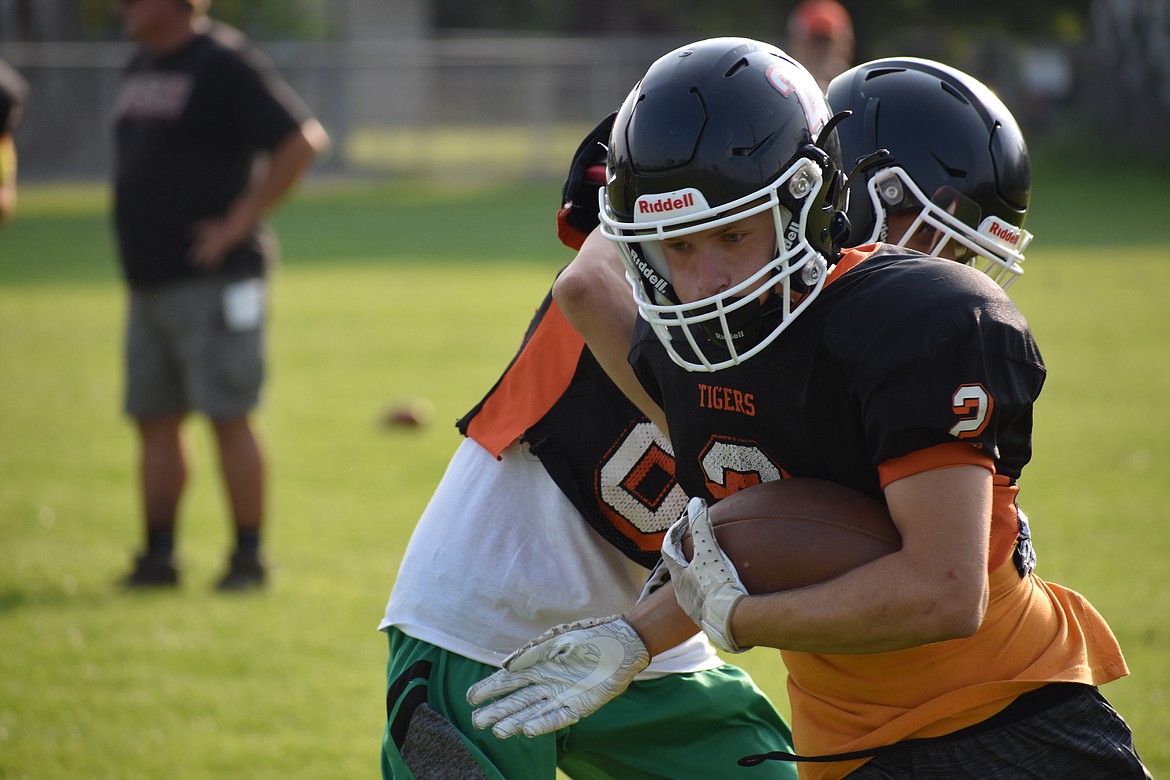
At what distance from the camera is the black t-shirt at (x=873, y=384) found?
6.30 feet

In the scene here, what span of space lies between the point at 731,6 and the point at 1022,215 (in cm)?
2874

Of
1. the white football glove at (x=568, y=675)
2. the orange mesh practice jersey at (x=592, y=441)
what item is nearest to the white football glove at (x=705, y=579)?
the white football glove at (x=568, y=675)

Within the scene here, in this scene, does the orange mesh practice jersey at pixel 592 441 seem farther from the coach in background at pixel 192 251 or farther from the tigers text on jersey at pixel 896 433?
the coach in background at pixel 192 251

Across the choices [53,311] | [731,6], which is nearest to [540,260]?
[53,311]

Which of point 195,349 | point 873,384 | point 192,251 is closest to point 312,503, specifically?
point 195,349

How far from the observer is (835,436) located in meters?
2.13

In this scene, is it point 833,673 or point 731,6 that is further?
point 731,6

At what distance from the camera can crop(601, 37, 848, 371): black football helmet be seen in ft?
7.03

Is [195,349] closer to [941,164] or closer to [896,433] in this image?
[941,164]

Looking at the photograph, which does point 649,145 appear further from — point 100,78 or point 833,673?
point 100,78

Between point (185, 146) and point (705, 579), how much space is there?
4.71 m

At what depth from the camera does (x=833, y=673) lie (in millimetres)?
2246

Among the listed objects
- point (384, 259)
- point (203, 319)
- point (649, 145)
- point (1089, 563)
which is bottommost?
point (384, 259)

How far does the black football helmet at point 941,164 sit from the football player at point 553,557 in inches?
22.1
